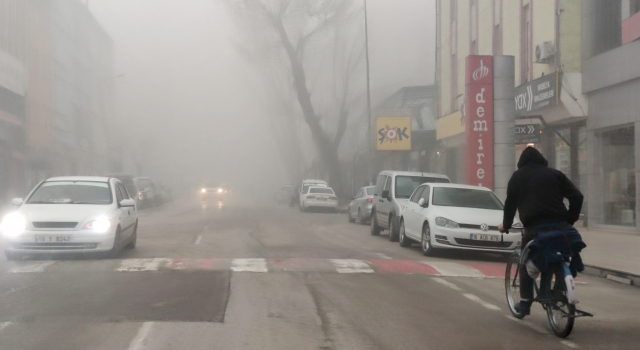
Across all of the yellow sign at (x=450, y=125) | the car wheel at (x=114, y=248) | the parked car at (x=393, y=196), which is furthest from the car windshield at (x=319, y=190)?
the car wheel at (x=114, y=248)

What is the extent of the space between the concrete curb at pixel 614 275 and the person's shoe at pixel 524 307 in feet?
14.5

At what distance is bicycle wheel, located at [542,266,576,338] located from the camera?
20.7 ft

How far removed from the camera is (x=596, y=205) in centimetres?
2016

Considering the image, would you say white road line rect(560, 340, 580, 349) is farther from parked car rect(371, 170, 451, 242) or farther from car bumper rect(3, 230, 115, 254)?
parked car rect(371, 170, 451, 242)

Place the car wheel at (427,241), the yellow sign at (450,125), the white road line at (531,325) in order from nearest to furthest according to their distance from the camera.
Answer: the white road line at (531,325), the car wheel at (427,241), the yellow sign at (450,125)

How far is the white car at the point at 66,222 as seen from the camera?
11609 mm

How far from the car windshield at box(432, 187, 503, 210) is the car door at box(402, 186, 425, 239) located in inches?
21.7

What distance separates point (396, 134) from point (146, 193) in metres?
15.2

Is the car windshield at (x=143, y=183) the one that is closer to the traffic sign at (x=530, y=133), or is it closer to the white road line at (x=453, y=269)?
the traffic sign at (x=530, y=133)

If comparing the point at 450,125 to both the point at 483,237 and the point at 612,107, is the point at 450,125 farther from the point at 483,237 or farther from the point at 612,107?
the point at 483,237

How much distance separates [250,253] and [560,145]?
41.8 feet

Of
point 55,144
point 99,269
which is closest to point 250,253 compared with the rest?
point 99,269

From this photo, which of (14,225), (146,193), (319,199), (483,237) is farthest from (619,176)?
(146,193)

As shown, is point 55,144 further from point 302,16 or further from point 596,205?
point 596,205
